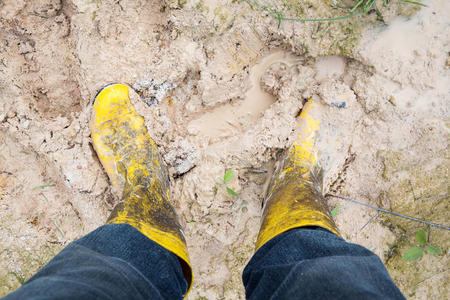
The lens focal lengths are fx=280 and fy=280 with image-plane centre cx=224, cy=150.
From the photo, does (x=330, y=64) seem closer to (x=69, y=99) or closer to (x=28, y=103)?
(x=69, y=99)

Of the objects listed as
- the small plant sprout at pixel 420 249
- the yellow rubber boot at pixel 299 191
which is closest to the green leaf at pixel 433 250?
the small plant sprout at pixel 420 249

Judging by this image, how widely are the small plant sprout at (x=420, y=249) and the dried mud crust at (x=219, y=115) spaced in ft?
0.12

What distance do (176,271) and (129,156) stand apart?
0.83 metres

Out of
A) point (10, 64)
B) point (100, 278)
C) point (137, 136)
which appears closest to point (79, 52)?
point (10, 64)

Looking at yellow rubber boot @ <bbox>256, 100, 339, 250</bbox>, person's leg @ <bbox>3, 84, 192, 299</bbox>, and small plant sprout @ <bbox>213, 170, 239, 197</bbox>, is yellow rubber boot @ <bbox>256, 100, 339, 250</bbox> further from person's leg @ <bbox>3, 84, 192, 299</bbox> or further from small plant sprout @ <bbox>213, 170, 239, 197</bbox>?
person's leg @ <bbox>3, 84, 192, 299</bbox>

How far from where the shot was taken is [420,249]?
67.0 inches

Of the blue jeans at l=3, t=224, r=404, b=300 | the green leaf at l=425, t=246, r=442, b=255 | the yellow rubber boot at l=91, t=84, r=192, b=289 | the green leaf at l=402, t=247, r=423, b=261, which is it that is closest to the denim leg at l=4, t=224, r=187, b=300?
the blue jeans at l=3, t=224, r=404, b=300

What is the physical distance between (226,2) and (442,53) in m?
1.22

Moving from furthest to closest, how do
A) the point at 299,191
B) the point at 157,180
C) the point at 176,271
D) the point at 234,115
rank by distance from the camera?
the point at 234,115, the point at 157,180, the point at 299,191, the point at 176,271

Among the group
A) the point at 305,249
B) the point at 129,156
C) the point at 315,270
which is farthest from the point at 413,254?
the point at 129,156

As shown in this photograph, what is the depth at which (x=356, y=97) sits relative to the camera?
1.67 metres

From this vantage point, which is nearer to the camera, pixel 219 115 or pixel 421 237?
pixel 421 237

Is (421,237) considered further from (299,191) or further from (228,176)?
(228,176)

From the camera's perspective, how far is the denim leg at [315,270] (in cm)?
85
